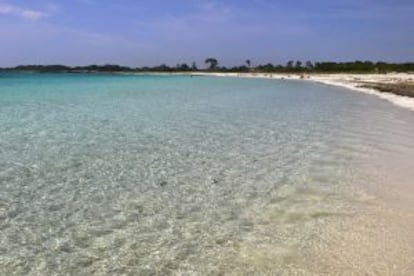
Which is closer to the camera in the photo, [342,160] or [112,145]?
[342,160]

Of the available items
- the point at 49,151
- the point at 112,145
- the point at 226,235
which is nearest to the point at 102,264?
the point at 226,235

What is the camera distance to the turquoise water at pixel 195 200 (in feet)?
16.9

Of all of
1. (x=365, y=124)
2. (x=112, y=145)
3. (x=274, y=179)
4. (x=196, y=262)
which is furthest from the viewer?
(x=365, y=124)

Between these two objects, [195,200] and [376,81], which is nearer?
[195,200]

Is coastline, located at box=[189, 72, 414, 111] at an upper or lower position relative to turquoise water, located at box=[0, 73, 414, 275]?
lower

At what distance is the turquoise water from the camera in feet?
16.9

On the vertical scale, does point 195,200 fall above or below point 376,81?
above

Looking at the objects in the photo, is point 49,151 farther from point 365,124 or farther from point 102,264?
point 365,124

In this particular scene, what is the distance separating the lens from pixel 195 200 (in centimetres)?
745

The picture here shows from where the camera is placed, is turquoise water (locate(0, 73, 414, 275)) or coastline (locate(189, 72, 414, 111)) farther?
coastline (locate(189, 72, 414, 111))

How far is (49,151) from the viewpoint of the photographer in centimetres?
1117

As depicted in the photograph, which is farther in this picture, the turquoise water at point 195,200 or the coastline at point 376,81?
the coastline at point 376,81

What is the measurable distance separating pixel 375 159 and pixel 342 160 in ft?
2.25

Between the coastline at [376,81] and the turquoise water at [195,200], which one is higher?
the turquoise water at [195,200]
